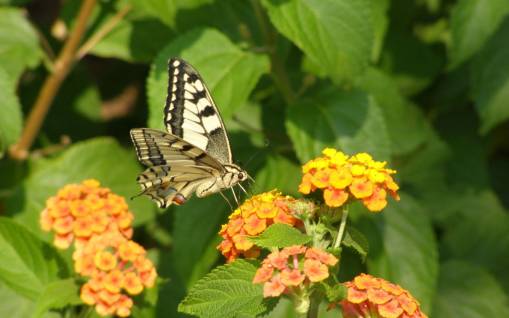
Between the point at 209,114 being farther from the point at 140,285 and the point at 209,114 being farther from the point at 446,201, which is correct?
the point at 446,201

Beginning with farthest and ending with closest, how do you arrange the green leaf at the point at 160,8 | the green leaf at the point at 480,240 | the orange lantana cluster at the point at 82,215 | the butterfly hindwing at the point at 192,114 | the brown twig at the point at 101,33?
the green leaf at the point at 480,240 < the brown twig at the point at 101,33 < the green leaf at the point at 160,8 < the butterfly hindwing at the point at 192,114 < the orange lantana cluster at the point at 82,215

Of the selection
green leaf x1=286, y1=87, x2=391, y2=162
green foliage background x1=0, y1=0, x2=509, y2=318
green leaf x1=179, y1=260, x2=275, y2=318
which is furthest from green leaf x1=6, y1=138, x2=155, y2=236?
green leaf x1=179, y1=260, x2=275, y2=318

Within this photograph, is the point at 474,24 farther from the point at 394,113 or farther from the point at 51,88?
the point at 51,88

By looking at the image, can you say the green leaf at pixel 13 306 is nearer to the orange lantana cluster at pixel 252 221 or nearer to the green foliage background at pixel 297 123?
the green foliage background at pixel 297 123

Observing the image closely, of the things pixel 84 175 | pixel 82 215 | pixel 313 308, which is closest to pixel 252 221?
pixel 313 308

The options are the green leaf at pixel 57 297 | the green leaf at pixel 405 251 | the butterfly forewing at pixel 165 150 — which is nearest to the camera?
the green leaf at pixel 57 297

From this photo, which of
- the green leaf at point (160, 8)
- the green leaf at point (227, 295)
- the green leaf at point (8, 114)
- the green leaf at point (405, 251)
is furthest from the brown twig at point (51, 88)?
the green leaf at point (227, 295)

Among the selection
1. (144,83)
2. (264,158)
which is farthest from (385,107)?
(144,83)

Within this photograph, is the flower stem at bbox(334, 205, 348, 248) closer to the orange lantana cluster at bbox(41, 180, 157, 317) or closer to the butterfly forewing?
the orange lantana cluster at bbox(41, 180, 157, 317)
